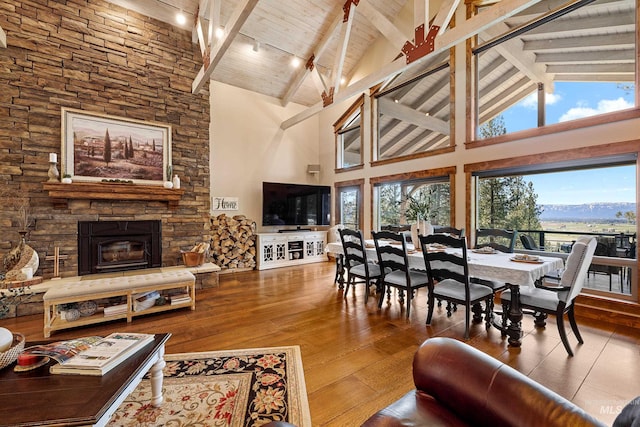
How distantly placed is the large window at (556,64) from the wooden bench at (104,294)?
490 cm

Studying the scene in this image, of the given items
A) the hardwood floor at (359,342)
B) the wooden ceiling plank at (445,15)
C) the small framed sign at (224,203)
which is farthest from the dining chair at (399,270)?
the small framed sign at (224,203)

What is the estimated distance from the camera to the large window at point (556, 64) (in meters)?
3.08

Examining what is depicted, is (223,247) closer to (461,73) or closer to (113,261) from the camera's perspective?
(113,261)

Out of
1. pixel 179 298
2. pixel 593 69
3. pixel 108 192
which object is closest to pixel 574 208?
pixel 593 69

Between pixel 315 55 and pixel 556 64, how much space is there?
13.5 feet

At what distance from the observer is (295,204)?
249 inches

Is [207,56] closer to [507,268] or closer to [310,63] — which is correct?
[310,63]

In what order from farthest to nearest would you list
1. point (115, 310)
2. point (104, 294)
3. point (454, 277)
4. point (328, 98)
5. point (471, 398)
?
point (328, 98)
point (115, 310)
point (104, 294)
point (454, 277)
point (471, 398)

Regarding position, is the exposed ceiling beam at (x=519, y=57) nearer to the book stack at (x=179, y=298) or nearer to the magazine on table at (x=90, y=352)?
the magazine on table at (x=90, y=352)

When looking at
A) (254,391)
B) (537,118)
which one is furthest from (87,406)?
(537,118)

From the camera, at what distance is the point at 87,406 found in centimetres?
109

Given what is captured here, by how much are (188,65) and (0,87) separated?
2419 millimetres

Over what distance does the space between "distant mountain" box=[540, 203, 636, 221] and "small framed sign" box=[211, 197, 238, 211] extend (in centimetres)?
544

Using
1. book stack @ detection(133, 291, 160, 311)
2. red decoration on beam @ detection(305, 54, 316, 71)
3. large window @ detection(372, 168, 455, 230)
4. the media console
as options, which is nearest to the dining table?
large window @ detection(372, 168, 455, 230)
